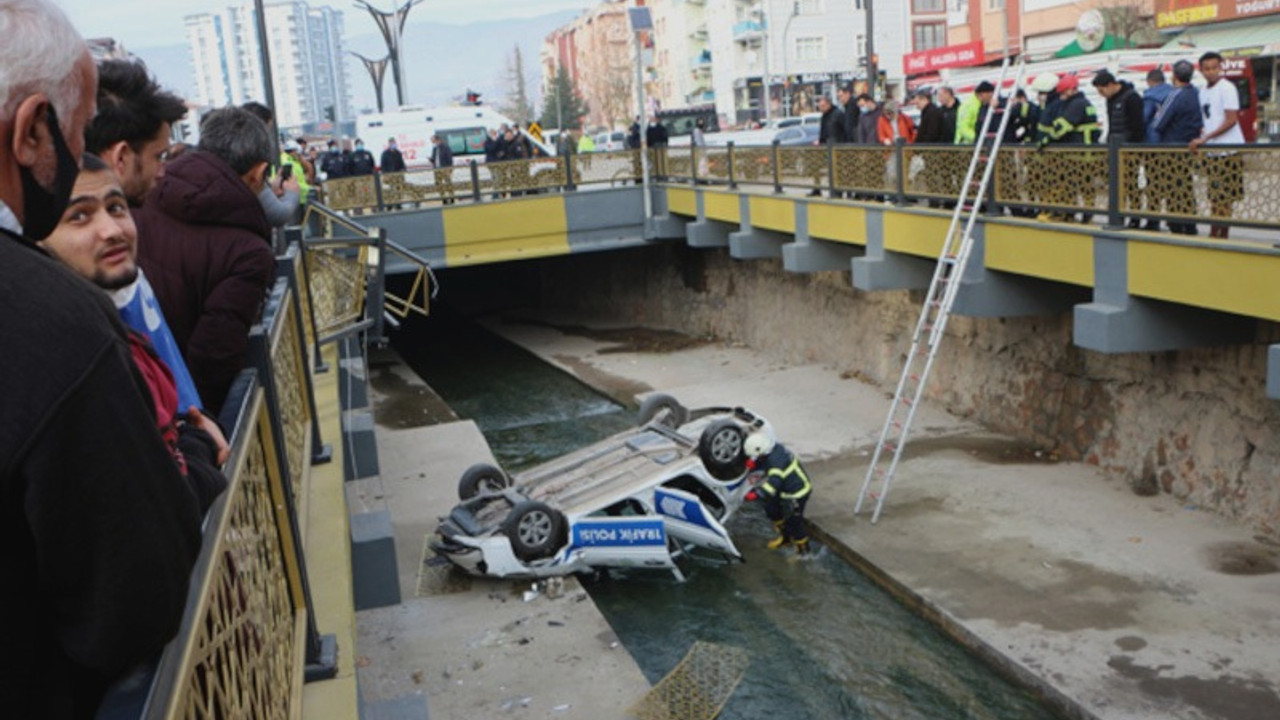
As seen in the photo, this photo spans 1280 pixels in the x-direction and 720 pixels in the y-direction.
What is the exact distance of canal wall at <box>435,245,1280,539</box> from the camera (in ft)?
35.0

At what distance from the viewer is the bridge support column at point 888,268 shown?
47.8ft

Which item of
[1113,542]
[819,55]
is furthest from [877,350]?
[819,55]

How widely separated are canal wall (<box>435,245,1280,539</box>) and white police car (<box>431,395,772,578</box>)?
3.94m

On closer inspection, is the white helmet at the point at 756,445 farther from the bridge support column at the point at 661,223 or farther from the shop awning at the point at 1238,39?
the shop awning at the point at 1238,39

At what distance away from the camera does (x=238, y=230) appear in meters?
4.02

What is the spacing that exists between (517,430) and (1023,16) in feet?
106

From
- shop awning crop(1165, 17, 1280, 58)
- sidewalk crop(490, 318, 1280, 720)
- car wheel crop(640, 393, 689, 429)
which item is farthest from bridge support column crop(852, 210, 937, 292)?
shop awning crop(1165, 17, 1280, 58)

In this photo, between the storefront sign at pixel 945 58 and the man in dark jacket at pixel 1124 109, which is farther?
the storefront sign at pixel 945 58

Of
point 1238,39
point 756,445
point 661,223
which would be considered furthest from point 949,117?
point 1238,39

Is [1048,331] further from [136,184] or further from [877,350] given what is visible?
[136,184]

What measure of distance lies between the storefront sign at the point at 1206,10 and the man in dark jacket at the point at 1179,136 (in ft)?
83.0

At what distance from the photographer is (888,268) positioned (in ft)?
47.8

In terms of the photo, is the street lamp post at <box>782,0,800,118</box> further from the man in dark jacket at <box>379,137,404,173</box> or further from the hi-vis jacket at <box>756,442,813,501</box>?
the hi-vis jacket at <box>756,442,813,501</box>

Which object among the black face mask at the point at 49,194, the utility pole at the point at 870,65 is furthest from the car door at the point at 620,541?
the black face mask at the point at 49,194
